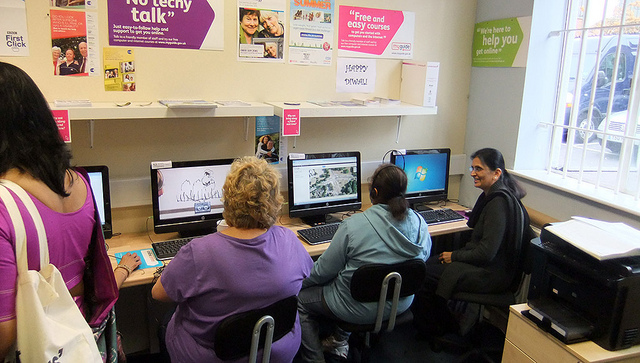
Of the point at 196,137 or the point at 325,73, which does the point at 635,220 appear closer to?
the point at 325,73

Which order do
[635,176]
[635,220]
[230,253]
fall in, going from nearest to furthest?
[230,253], [635,220], [635,176]

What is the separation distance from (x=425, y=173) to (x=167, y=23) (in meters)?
1.80

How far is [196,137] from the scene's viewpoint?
265 centimetres

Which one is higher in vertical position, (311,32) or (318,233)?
(311,32)

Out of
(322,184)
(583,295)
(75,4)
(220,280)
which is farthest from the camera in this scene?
(322,184)

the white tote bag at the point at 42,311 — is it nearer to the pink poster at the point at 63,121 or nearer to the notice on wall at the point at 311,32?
the pink poster at the point at 63,121

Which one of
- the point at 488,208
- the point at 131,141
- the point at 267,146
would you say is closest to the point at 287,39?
the point at 267,146

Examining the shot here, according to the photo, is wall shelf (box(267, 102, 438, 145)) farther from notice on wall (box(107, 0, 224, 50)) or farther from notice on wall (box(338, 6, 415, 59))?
notice on wall (box(107, 0, 224, 50))

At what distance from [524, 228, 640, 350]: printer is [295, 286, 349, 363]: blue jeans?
92 cm

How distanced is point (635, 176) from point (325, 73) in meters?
1.78

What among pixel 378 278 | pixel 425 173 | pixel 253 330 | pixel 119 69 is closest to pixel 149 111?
pixel 119 69

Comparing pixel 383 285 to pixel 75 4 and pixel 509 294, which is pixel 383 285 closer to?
pixel 509 294

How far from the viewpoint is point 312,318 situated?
241cm

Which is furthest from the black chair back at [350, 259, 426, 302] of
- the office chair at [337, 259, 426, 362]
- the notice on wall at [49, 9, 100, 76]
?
the notice on wall at [49, 9, 100, 76]
